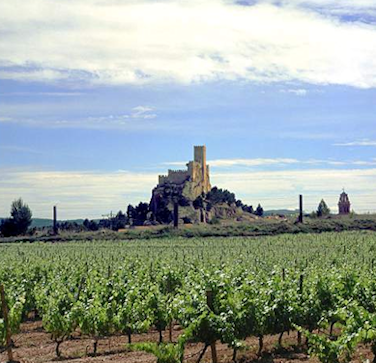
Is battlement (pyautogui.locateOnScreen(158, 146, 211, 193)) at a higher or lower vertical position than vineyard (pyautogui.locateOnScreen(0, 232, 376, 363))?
higher

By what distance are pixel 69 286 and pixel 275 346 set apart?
21.3 ft

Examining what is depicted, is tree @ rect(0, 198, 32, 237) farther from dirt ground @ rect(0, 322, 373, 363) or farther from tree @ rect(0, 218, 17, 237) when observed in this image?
dirt ground @ rect(0, 322, 373, 363)

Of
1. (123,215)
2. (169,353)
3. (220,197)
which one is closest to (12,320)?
(169,353)

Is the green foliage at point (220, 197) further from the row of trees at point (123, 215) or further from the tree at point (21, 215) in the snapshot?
the tree at point (21, 215)

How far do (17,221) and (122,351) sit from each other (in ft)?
217

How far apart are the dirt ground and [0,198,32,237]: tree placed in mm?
62044

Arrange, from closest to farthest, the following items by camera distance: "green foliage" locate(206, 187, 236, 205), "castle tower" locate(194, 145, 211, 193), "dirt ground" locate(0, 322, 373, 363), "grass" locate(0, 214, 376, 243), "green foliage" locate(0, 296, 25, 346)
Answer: "dirt ground" locate(0, 322, 373, 363)
"green foliage" locate(0, 296, 25, 346)
"grass" locate(0, 214, 376, 243)
"green foliage" locate(206, 187, 236, 205)
"castle tower" locate(194, 145, 211, 193)

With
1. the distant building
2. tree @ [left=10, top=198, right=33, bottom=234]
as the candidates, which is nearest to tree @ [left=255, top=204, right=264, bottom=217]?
the distant building

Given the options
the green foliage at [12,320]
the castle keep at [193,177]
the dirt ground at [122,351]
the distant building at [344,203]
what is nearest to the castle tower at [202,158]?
the castle keep at [193,177]

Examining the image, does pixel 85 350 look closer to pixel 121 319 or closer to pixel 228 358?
pixel 121 319

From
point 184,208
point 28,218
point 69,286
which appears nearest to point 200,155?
point 184,208

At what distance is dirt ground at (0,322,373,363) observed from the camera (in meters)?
12.1

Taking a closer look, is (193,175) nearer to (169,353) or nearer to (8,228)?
(8,228)

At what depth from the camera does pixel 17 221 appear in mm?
77125
